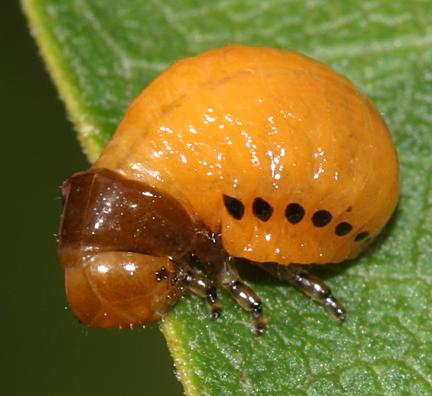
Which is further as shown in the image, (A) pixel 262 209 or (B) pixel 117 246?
(A) pixel 262 209

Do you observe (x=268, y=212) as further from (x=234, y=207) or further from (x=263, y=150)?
(x=263, y=150)

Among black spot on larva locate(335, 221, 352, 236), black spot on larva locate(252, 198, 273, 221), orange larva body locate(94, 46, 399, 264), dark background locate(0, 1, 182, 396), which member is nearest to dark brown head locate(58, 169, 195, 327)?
orange larva body locate(94, 46, 399, 264)

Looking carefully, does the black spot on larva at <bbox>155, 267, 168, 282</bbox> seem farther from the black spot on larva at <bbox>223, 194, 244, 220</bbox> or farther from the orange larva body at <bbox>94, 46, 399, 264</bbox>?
the black spot on larva at <bbox>223, 194, 244, 220</bbox>

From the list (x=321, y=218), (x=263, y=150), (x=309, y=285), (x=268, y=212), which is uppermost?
(x=263, y=150)

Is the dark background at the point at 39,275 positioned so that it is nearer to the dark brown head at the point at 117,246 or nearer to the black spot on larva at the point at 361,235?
the dark brown head at the point at 117,246

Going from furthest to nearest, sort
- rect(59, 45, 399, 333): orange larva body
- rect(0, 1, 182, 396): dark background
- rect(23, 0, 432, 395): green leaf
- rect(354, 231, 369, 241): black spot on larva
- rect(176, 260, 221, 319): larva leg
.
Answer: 1. rect(0, 1, 182, 396): dark background
2. rect(354, 231, 369, 241): black spot on larva
3. rect(176, 260, 221, 319): larva leg
4. rect(59, 45, 399, 333): orange larva body
5. rect(23, 0, 432, 395): green leaf

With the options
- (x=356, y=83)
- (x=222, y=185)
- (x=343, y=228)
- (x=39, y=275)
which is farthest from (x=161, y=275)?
(x=39, y=275)
